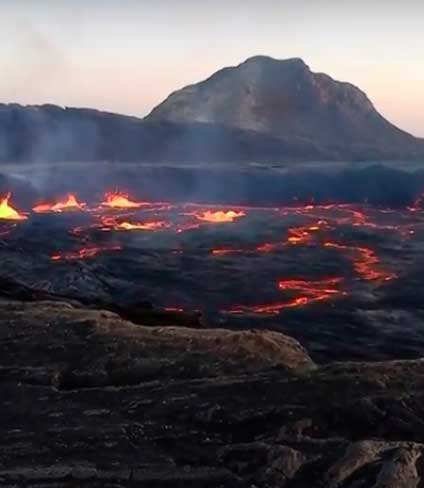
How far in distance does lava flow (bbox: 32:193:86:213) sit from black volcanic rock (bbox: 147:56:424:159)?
183 feet

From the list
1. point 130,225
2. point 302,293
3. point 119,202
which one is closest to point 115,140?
point 119,202

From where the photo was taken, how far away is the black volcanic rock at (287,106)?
3802 inches

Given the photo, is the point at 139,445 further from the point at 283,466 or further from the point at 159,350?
the point at 159,350

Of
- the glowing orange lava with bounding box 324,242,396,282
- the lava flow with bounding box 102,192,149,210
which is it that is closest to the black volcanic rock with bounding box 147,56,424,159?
the lava flow with bounding box 102,192,149,210

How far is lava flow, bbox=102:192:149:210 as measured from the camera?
1474 inches

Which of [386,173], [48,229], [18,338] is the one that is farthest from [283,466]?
[386,173]

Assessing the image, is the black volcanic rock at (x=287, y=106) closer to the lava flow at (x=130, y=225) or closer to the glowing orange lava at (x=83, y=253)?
the lava flow at (x=130, y=225)

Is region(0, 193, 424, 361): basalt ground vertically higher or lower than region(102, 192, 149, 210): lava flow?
higher

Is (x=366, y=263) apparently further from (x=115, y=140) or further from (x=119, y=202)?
(x=115, y=140)

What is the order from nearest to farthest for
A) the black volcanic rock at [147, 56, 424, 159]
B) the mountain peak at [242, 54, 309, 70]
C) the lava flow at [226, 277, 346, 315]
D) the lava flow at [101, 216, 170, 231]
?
1. the lava flow at [226, 277, 346, 315]
2. the lava flow at [101, 216, 170, 231]
3. the black volcanic rock at [147, 56, 424, 159]
4. the mountain peak at [242, 54, 309, 70]

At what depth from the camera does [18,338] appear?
855 centimetres

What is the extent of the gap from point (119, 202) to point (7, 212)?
25.3ft

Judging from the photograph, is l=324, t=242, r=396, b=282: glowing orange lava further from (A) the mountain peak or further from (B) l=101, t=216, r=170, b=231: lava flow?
(A) the mountain peak

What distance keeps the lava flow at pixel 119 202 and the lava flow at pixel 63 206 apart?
58.7 inches
